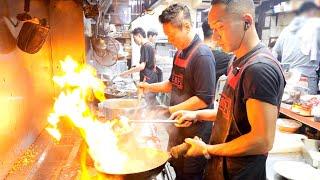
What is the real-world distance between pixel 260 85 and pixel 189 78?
1.26 m

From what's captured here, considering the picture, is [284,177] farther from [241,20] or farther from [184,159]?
[241,20]

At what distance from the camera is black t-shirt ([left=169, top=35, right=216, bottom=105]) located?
2.71 m

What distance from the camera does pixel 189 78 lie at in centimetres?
285

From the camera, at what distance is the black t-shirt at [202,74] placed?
8.90ft

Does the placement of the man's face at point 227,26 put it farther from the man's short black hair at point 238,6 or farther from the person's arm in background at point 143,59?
the person's arm in background at point 143,59

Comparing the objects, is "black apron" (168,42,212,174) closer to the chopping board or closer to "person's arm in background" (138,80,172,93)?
"person's arm in background" (138,80,172,93)

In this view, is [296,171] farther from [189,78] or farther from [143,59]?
[143,59]

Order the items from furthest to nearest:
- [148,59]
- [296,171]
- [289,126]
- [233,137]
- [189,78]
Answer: [148,59] → [289,126] → [189,78] → [296,171] → [233,137]

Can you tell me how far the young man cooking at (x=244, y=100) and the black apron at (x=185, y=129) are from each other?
768 millimetres

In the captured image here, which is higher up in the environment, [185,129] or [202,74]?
[202,74]

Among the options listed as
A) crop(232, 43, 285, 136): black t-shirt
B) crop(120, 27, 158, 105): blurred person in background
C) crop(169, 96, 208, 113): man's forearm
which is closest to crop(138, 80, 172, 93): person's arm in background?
crop(169, 96, 208, 113): man's forearm

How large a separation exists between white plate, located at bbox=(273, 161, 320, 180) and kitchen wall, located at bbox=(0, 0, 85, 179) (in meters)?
2.01

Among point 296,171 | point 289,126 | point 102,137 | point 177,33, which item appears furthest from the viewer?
point 289,126

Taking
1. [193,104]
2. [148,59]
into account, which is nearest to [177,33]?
[193,104]
